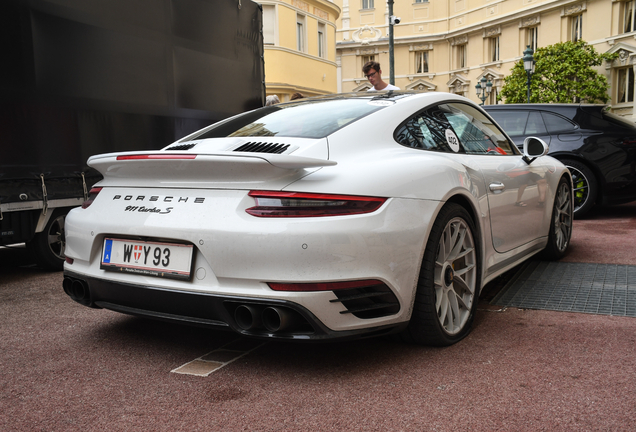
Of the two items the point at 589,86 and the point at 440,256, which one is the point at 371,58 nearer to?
the point at 589,86

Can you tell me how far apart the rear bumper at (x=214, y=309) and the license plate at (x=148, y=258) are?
0.07m

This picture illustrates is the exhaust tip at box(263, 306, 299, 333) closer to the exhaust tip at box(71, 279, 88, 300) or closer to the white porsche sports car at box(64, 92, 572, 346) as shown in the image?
the white porsche sports car at box(64, 92, 572, 346)

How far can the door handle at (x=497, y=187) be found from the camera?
354 cm

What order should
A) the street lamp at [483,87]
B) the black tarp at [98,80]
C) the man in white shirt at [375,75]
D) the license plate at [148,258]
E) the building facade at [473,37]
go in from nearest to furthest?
1. the license plate at [148,258]
2. the black tarp at [98,80]
3. the man in white shirt at [375,75]
4. the building facade at [473,37]
5. the street lamp at [483,87]

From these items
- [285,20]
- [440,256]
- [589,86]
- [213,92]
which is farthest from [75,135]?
[589,86]

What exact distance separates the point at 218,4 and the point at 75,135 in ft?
8.38

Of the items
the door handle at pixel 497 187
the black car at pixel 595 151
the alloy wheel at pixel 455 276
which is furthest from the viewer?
the black car at pixel 595 151

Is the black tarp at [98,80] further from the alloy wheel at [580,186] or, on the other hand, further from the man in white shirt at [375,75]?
the alloy wheel at [580,186]

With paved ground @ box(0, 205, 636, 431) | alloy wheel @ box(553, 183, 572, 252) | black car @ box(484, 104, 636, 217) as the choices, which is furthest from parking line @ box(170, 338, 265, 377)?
black car @ box(484, 104, 636, 217)

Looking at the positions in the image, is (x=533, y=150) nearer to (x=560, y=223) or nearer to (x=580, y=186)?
(x=560, y=223)

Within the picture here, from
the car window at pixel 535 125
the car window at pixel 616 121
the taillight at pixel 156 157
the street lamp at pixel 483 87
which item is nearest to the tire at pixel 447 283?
the taillight at pixel 156 157

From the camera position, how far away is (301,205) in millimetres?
2486

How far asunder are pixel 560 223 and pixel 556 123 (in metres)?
3.44

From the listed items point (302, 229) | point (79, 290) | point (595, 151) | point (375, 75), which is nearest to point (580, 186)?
point (595, 151)
